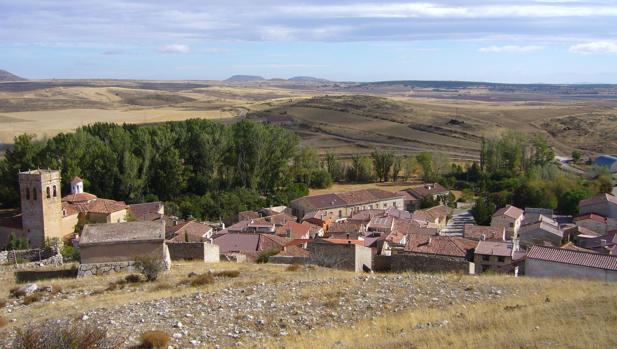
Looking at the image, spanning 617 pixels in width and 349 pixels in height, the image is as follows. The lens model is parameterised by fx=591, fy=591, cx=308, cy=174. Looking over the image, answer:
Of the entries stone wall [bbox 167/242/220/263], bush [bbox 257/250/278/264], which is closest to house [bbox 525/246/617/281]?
bush [bbox 257/250/278/264]

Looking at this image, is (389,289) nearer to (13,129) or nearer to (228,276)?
(228,276)

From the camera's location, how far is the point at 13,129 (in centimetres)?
9125

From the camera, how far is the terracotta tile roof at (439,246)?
2729cm

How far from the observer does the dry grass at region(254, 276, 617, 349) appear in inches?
392

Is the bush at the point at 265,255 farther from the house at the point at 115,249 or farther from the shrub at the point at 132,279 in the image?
the shrub at the point at 132,279

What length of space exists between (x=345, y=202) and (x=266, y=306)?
109 ft

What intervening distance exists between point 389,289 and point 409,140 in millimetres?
77139

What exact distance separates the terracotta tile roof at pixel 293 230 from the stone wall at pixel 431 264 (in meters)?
12.6

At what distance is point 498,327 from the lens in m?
11.1

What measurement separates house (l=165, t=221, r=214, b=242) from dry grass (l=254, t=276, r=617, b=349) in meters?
19.1

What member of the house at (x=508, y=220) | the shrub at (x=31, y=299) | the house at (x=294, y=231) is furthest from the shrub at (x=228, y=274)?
the house at (x=508, y=220)

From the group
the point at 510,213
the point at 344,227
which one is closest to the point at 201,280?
the point at 344,227

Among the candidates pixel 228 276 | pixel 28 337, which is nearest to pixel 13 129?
pixel 228 276

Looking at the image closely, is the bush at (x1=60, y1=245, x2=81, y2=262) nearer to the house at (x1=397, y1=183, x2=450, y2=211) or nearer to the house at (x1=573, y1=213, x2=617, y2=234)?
the house at (x1=573, y1=213, x2=617, y2=234)
